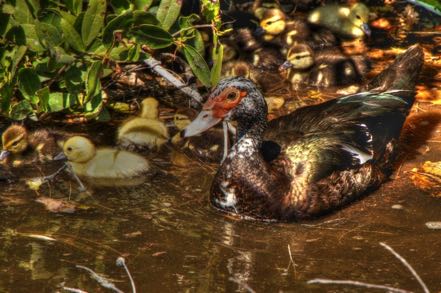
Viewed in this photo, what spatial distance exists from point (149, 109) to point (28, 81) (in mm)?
1048

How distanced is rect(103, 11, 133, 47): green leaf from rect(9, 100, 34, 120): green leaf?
80 cm

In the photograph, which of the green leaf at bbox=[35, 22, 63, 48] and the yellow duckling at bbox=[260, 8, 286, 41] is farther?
the yellow duckling at bbox=[260, 8, 286, 41]

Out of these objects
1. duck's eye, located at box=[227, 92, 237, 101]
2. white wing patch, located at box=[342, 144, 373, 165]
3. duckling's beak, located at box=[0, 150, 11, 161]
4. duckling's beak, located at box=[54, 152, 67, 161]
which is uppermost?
duck's eye, located at box=[227, 92, 237, 101]

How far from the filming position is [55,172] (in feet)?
17.9

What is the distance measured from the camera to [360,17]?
26.2 feet

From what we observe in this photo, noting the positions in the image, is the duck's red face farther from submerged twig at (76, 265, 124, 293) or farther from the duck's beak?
submerged twig at (76, 265, 124, 293)

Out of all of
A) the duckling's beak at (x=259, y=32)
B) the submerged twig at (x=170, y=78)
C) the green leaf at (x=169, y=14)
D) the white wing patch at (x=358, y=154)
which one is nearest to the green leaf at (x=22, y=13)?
the green leaf at (x=169, y=14)

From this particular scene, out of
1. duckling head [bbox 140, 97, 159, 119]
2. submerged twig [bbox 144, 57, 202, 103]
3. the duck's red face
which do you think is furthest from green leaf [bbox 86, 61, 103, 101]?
duckling head [bbox 140, 97, 159, 119]

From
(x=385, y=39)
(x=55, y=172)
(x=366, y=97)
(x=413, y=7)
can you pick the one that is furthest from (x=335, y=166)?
(x=413, y=7)

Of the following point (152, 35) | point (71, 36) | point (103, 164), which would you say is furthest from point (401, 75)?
point (71, 36)

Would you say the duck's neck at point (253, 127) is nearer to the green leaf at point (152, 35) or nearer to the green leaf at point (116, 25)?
the green leaf at point (152, 35)

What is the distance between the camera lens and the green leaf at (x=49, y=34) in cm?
488

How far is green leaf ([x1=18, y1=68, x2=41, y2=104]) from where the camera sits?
17.0ft

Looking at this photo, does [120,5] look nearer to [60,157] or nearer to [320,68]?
[60,157]
